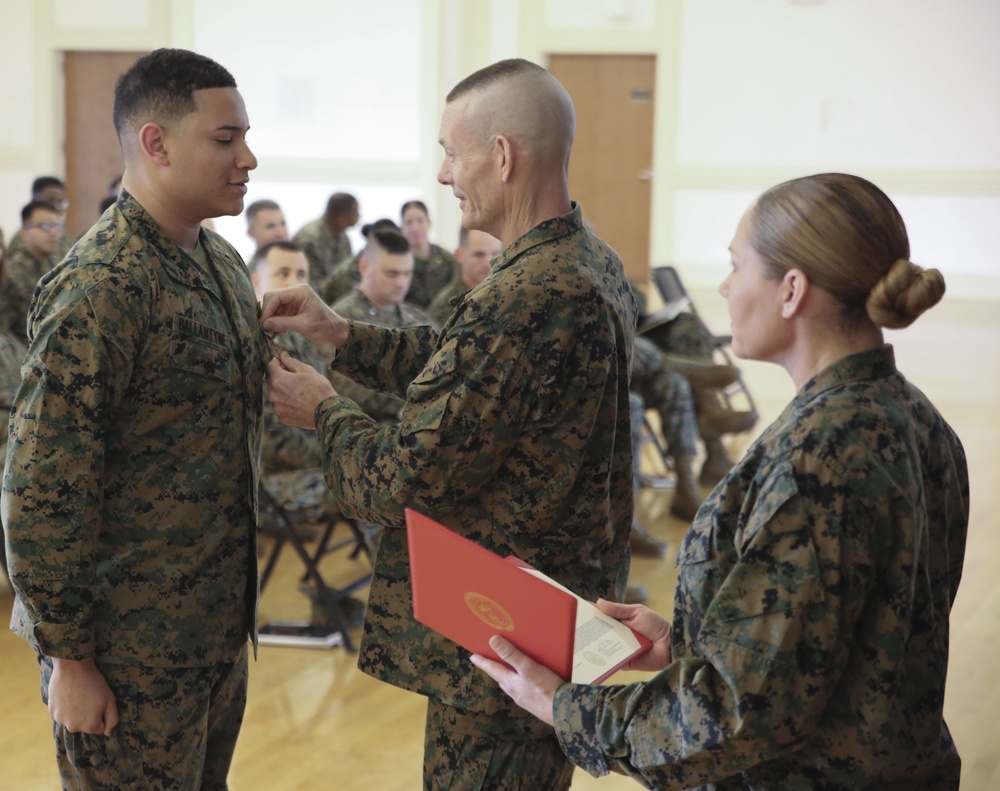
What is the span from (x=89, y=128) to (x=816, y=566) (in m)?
13.3

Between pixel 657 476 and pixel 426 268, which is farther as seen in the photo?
pixel 426 268

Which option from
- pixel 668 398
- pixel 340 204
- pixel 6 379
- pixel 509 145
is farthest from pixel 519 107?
pixel 340 204

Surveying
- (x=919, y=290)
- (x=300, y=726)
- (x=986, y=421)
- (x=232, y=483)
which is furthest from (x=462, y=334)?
(x=986, y=421)

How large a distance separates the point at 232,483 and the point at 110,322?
1.22 feet

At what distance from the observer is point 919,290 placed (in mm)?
1278

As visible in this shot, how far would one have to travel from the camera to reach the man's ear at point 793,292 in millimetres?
1323

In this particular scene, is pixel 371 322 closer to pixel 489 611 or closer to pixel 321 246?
pixel 489 611

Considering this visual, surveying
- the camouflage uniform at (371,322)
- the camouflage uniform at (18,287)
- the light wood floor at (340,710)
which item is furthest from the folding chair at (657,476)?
the camouflage uniform at (18,287)

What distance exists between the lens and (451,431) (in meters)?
1.70

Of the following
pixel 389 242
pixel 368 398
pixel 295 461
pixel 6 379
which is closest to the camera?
pixel 6 379

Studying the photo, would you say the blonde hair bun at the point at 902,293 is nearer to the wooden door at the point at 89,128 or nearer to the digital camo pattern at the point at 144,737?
the digital camo pattern at the point at 144,737

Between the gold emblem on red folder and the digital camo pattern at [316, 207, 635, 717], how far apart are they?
1.02ft

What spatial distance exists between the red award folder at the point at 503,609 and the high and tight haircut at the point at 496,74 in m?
0.77

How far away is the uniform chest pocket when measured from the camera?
1.81m
